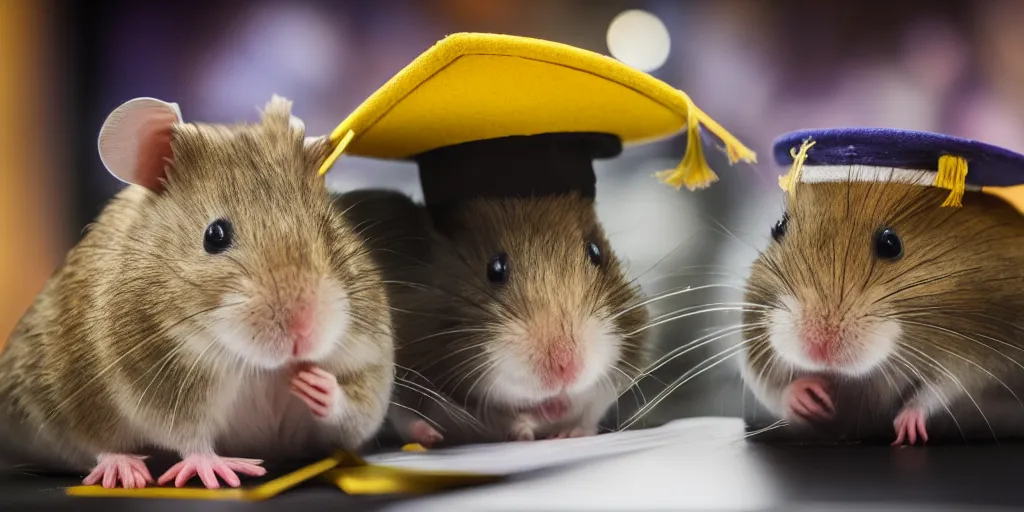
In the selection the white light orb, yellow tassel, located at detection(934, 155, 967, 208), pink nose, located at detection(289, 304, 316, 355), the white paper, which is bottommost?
the white paper

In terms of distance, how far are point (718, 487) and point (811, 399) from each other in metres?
0.31

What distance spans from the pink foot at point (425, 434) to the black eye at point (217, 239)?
1.20 ft

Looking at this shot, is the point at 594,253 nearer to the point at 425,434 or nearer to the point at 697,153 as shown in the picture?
the point at 697,153

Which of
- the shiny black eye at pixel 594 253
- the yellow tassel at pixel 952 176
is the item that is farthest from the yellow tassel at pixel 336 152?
the yellow tassel at pixel 952 176

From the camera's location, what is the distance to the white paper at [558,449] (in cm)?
96

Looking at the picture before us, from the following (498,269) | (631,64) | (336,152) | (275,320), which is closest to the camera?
(275,320)

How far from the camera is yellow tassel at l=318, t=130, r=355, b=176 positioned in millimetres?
964

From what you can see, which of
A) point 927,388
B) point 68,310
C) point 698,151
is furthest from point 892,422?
point 68,310

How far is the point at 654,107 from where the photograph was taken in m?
1.06

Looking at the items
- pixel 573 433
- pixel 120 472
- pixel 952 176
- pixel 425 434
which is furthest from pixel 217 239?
pixel 952 176

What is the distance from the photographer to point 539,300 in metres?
1.04

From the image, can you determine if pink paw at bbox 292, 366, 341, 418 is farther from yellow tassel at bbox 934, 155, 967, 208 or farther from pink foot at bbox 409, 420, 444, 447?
yellow tassel at bbox 934, 155, 967, 208

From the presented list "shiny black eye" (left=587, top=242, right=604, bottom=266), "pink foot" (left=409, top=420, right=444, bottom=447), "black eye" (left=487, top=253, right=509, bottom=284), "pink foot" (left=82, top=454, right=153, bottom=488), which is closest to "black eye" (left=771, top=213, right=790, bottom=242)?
"shiny black eye" (left=587, top=242, right=604, bottom=266)

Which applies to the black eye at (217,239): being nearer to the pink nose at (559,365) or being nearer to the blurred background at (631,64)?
the blurred background at (631,64)
